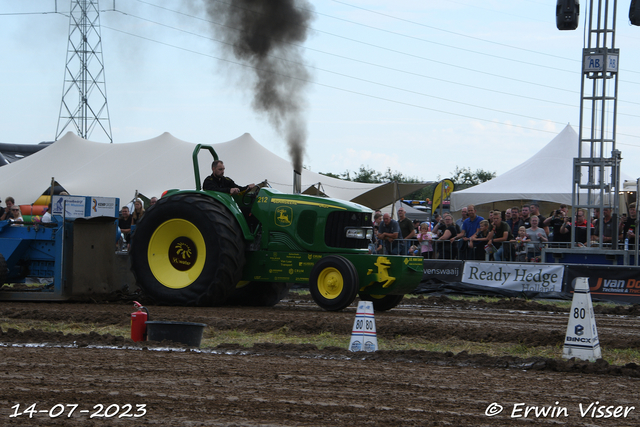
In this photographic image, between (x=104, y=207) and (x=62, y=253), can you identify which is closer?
(x=62, y=253)

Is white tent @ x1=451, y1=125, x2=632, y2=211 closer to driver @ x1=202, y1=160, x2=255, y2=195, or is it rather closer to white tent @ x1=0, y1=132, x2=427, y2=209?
white tent @ x1=0, y1=132, x2=427, y2=209


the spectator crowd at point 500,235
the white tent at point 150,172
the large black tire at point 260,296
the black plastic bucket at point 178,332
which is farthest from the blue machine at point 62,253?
the white tent at point 150,172

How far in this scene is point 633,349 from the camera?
23.2ft

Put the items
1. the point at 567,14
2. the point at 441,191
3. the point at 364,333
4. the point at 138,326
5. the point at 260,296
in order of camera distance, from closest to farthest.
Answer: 1. the point at 364,333
2. the point at 138,326
3. the point at 260,296
4. the point at 567,14
5. the point at 441,191

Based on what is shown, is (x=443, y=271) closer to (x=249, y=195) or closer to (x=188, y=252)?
(x=249, y=195)

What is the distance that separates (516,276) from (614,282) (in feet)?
5.47

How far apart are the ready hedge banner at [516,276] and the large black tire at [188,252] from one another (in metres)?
5.59

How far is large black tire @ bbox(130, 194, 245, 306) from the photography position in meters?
10.0

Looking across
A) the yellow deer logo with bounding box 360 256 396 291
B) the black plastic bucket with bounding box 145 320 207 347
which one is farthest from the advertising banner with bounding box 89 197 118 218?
the black plastic bucket with bounding box 145 320 207 347

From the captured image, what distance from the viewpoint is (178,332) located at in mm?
6816

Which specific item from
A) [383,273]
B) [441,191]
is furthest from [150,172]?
[383,273]

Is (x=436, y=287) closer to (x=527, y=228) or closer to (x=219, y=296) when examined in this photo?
(x=527, y=228)

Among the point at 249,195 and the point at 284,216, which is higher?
the point at 249,195

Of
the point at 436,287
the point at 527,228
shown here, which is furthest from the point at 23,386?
the point at 527,228
